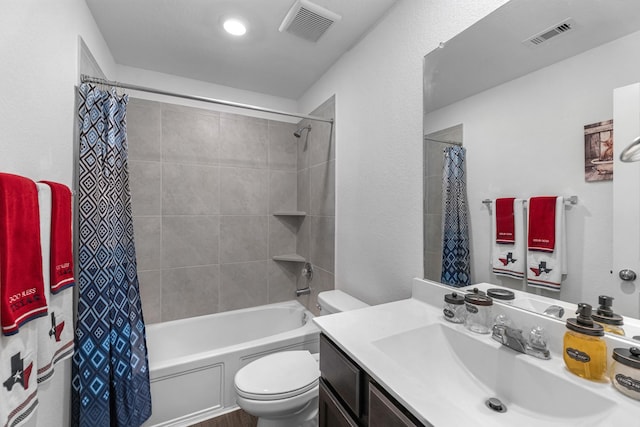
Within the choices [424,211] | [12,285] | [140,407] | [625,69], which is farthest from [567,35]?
[140,407]

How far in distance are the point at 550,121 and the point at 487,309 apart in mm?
627

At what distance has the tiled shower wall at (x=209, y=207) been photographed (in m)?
2.10

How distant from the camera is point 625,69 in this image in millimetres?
667

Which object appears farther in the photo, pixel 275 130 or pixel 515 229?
pixel 275 130

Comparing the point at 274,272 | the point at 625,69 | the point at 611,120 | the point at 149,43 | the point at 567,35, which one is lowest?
the point at 274,272

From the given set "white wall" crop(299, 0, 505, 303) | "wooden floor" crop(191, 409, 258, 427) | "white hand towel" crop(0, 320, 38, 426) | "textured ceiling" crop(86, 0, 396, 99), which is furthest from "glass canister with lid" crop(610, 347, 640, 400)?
"wooden floor" crop(191, 409, 258, 427)

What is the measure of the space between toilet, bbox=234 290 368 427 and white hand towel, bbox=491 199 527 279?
2.81ft

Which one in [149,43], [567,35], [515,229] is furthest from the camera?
[149,43]

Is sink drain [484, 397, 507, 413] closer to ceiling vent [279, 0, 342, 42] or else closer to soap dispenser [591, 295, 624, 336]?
soap dispenser [591, 295, 624, 336]

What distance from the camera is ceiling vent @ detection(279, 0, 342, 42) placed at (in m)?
1.42

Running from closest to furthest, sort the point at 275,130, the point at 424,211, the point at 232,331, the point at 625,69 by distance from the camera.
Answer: the point at 625,69
the point at 424,211
the point at 232,331
the point at 275,130

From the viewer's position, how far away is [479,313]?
917mm

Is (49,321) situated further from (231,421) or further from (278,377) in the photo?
(231,421)

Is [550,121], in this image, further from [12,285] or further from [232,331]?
[232,331]
